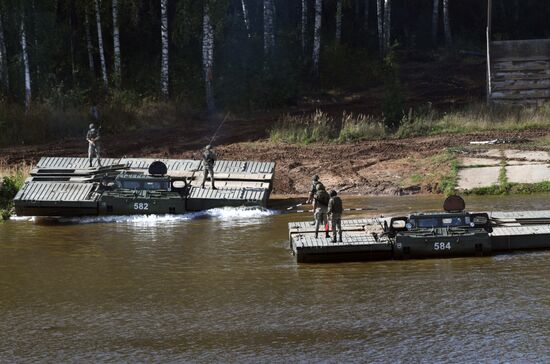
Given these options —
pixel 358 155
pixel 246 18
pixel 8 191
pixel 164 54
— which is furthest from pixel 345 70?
pixel 8 191

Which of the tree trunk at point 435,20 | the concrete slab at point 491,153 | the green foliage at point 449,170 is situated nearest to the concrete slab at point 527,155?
the concrete slab at point 491,153

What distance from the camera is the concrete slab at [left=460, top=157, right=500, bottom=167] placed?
35.8 metres

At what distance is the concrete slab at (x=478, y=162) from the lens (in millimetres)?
35844

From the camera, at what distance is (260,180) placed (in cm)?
3316

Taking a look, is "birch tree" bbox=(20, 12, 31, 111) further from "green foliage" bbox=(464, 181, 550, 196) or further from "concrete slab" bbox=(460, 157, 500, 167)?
"green foliage" bbox=(464, 181, 550, 196)

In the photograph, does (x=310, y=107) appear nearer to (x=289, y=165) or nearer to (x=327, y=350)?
(x=289, y=165)

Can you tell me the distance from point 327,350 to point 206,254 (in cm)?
851

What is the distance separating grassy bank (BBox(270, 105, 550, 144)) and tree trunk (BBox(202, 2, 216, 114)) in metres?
6.05

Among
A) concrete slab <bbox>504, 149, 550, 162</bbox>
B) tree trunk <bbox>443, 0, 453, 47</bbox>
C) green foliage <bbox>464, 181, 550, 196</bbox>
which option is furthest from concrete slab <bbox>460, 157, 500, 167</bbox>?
tree trunk <bbox>443, 0, 453, 47</bbox>

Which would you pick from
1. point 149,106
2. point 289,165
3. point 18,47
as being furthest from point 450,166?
point 18,47

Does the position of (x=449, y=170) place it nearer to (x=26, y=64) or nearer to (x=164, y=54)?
(x=164, y=54)

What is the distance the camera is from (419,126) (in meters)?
41.5

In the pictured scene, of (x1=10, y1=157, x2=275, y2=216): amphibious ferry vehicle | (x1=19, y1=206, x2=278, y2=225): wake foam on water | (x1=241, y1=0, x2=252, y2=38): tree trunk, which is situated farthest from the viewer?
(x1=241, y1=0, x2=252, y2=38): tree trunk

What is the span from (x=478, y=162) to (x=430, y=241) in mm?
12363
